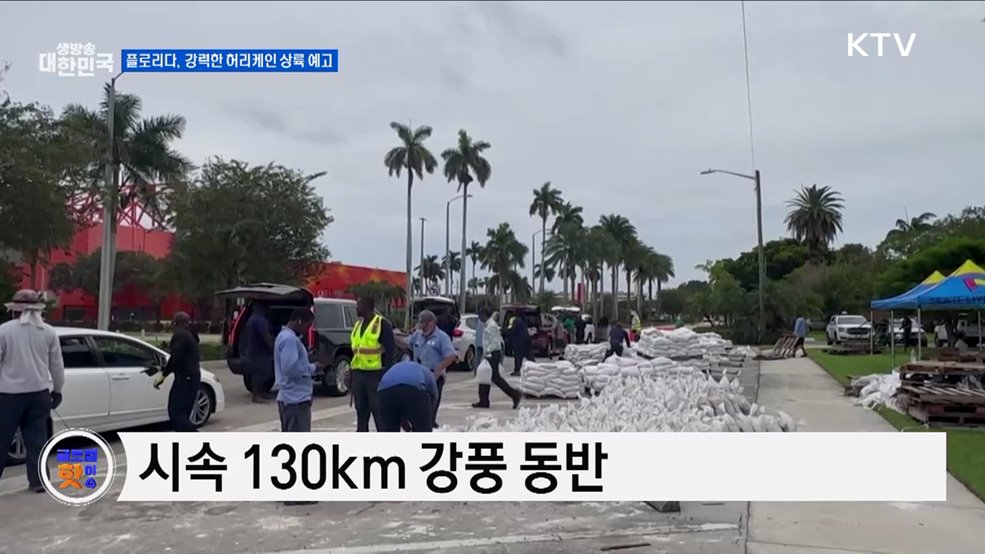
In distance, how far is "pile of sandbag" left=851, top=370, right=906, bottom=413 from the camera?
13.5m

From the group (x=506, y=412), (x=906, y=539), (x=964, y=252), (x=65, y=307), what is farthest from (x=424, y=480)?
(x=65, y=307)

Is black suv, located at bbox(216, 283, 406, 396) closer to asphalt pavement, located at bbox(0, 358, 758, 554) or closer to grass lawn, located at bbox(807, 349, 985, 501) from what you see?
asphalt pavement, located at bbox(0, 358, 758, 554)

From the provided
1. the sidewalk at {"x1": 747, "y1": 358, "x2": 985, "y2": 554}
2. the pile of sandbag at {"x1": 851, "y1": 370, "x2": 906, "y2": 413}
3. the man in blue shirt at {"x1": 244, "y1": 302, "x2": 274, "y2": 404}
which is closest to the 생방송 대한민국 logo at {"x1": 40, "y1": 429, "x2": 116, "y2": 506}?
the man in blue shirt at {"x1": 244, "y1": 302, "x2": 274, "y2": 404}

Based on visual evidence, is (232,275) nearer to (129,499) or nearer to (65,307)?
(129,499)

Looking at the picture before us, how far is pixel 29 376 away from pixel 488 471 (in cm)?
390

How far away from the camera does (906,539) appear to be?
6.04 metres

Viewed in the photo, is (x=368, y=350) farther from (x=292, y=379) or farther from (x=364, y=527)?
(x=364, y=527)

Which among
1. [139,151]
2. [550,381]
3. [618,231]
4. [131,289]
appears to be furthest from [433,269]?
[550,381]

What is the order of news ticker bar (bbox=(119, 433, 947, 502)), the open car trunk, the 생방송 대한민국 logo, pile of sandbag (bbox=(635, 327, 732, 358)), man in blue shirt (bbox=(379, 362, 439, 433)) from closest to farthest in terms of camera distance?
man in blue shirt (bbox=(379, 362, 439, 433)), news ticker bar (bbox=(119, 433, 947, 502)), the 생방송 대한민국 logo, the open car trunk, pile of sandbag (bbox=(635, 327, 732, 358))

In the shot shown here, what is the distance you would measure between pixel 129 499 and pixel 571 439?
3.87m

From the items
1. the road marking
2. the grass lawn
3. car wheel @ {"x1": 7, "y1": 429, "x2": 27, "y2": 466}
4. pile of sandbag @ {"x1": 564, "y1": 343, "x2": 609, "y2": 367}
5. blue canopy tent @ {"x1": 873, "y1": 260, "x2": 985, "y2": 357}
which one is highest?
blue canopy tent @ {"x1": 873, "y1": 260, "x2": 985, "y2": 357}

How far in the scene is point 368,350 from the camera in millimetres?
7953

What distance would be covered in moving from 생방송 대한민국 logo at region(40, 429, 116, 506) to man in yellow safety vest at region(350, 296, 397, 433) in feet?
7.50

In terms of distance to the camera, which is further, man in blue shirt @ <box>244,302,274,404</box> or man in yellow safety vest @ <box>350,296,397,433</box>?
man in blue shirt @ <box>244,302,274,404</box>
